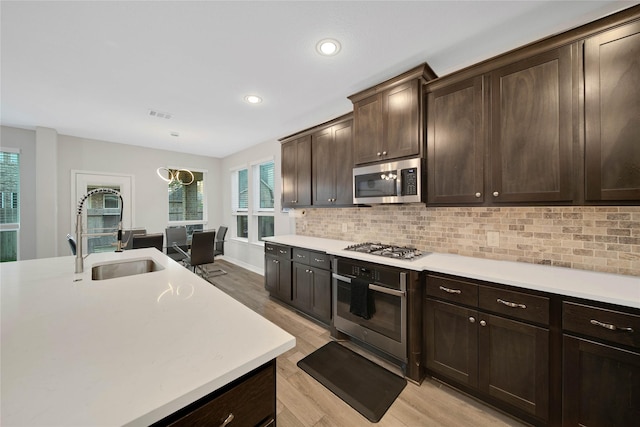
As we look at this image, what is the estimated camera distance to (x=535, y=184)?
1657 millimetres

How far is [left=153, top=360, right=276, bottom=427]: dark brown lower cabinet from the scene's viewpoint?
2.03 feet

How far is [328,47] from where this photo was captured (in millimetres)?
1930

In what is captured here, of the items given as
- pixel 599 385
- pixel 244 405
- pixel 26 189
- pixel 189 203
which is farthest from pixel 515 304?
pixel 26 189

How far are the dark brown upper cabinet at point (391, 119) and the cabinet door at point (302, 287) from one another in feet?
4.79

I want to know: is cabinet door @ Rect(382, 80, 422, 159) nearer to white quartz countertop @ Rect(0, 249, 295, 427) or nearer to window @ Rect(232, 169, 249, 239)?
white quartz countertop @ Rect(0, 249, 295, 427)

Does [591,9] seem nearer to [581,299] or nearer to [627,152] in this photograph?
[627,152]

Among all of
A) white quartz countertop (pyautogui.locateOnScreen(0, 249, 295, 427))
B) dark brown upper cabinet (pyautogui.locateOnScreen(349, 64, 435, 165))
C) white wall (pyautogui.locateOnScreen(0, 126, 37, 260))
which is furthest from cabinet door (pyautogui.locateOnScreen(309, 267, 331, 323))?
white wall (pyautogui.locateOnScreen(0, 126, 37, 260))

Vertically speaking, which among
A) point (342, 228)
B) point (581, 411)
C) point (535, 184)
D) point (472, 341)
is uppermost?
point (535, 184)

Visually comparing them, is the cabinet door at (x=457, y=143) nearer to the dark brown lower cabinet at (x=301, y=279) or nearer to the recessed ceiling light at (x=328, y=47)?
the recessed ceiling light at (x=328, y=47)

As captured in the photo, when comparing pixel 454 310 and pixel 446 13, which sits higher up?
pixel 446 13

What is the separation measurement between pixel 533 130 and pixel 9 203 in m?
6.87

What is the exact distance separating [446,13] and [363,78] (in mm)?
894

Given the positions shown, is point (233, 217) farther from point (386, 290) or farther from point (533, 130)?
point (533, 130)

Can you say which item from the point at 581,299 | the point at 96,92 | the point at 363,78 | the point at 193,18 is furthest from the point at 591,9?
the point at 96,92
